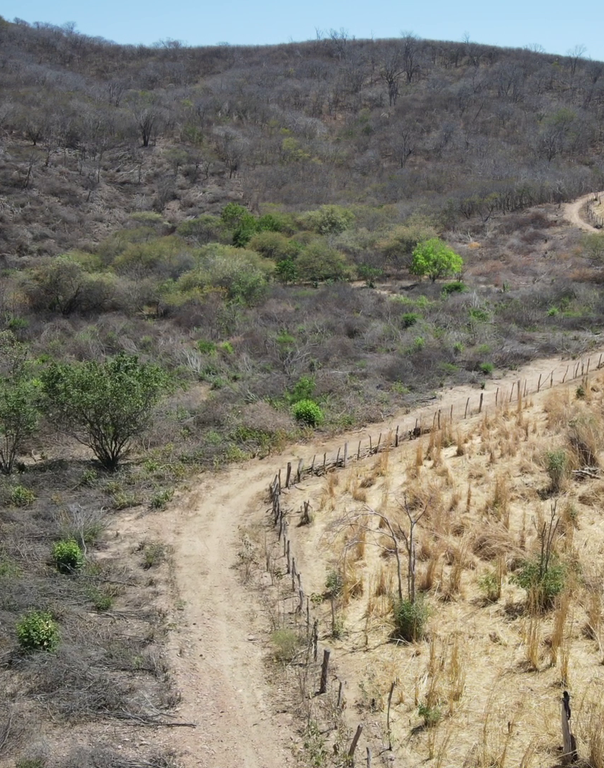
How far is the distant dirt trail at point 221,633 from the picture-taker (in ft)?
24.1

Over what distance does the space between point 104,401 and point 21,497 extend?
7.73 ft

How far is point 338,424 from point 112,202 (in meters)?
35.3

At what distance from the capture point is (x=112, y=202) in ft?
152

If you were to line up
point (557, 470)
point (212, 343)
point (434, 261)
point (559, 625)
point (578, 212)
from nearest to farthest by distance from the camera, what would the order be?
point (559, 625), point (557, 470), point (212, 343), point (434, 261), point (578, 212)

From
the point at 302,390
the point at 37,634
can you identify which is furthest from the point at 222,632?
the point at 302,390

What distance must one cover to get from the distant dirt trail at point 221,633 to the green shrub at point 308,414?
1317mm

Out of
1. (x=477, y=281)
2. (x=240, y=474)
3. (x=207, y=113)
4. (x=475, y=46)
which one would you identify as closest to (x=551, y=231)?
(x=477, y=281)

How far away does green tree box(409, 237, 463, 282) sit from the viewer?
31.6 meters

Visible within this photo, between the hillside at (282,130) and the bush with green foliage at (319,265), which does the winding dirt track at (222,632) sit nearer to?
the bush with green foliage at (319,265)

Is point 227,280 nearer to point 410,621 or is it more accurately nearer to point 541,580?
point 410,621

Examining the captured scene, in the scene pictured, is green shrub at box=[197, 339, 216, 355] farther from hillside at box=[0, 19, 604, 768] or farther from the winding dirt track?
the winding dirt track

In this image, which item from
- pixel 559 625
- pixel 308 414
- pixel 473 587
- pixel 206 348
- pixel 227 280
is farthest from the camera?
pixel 227 280

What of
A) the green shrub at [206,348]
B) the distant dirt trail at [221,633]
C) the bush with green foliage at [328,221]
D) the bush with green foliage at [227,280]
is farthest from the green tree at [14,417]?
the bush with green foliage at [328,221]

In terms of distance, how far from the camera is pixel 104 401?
1355cm
